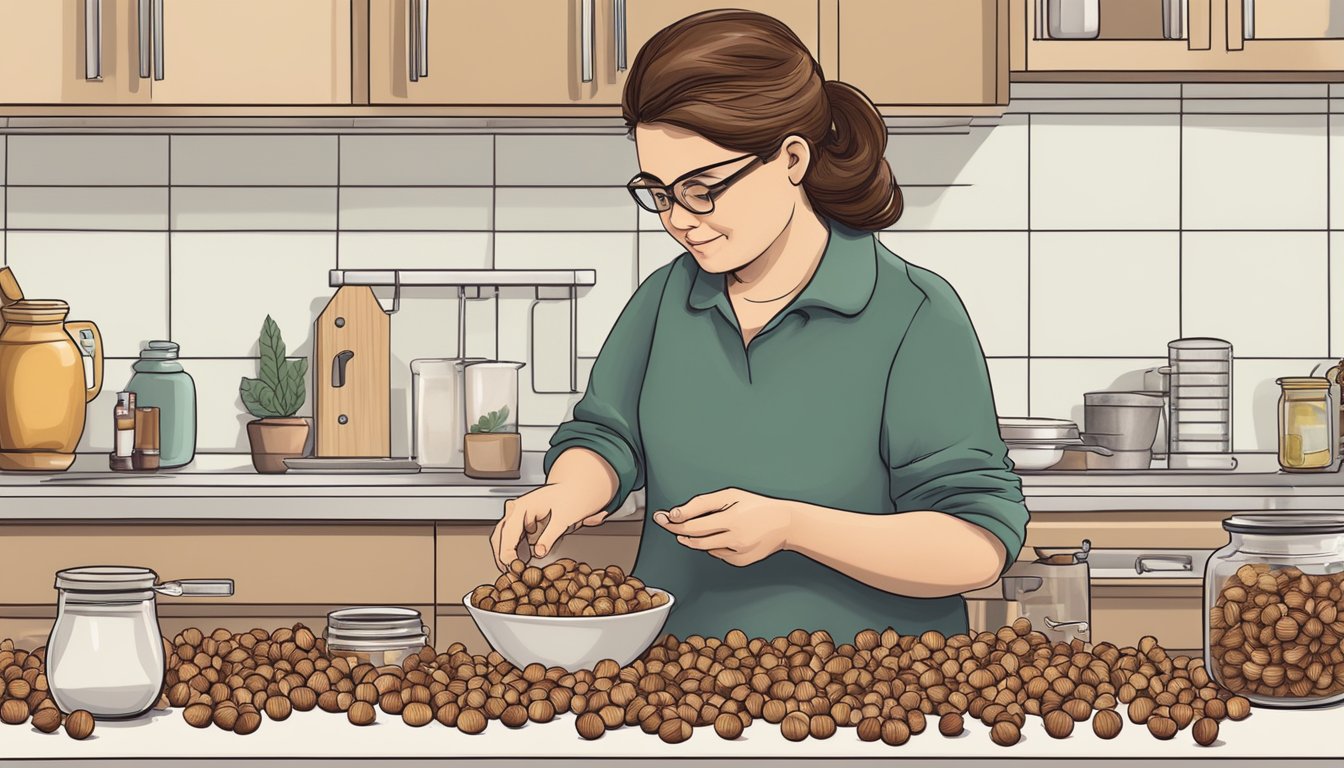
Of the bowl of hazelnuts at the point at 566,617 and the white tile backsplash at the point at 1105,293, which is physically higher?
the white tile backsplash at the point at 1105,293

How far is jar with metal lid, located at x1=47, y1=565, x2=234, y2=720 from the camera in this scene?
1006 mm

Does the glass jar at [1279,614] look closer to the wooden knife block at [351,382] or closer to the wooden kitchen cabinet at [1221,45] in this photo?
the wooden kitchen cabinet at [1221,45]

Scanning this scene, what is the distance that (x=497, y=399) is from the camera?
2.65 metres

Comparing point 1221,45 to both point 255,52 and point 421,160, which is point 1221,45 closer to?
point 421,160

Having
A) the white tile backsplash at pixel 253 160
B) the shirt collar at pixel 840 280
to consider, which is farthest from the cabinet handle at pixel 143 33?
the shirt collar at pixel 840 280

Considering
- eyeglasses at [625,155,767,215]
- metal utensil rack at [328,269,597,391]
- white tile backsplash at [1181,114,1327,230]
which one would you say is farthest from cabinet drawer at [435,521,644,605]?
white tile backsplash at [1181,114,1327,230]

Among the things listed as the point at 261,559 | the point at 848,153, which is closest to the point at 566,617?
the point at 848,153

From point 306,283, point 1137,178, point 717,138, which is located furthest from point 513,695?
point 1137,178

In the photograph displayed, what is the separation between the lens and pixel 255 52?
8.75ft

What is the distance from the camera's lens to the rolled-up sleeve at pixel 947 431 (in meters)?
1.33

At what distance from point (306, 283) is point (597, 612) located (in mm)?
2067

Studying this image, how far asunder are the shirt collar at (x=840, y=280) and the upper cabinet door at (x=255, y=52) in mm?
1396

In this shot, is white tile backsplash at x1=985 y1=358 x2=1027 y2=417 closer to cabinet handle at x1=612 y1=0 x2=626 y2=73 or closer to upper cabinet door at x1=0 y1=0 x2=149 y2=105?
cabinet handle at x1=612 y1=0 x2=626 y2=73

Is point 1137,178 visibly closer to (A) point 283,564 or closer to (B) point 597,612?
(A) point 283,564
